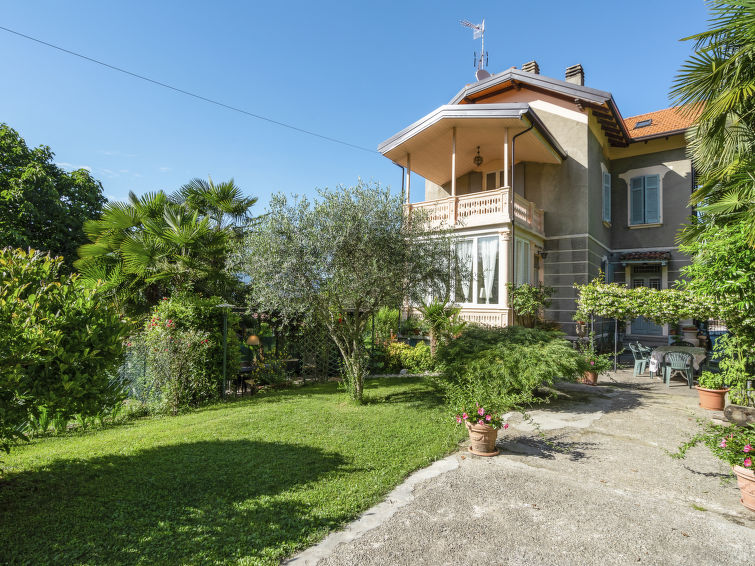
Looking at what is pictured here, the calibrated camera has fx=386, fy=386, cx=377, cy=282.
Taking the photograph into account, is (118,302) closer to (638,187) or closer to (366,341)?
(366,341)

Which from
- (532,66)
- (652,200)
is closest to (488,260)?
(652,200)

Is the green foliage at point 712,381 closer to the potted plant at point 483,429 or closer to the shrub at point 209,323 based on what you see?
the potted plant at point 483,429

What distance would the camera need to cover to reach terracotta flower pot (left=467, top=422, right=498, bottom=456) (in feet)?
15.9

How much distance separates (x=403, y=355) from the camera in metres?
11.4

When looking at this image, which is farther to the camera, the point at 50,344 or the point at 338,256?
the point at 338,256

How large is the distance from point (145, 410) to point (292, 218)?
4.81 m

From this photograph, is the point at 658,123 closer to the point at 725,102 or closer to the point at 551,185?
the point at 551,185

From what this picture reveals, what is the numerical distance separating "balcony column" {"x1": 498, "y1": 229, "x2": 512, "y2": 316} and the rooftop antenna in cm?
980

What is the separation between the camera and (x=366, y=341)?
1135cm

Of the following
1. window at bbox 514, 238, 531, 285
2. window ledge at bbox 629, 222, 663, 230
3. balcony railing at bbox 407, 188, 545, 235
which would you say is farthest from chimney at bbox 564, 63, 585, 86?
window at bbox 514, 238, 531, 285

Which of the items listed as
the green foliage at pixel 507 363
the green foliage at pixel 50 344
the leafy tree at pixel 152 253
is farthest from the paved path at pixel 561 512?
the leafy tree at pixel 152 253

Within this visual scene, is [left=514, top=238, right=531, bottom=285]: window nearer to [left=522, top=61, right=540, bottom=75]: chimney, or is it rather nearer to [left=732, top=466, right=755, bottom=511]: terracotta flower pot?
[left=522, top=61, right=540, bottom=75]: chimney

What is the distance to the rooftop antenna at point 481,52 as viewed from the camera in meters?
17.9

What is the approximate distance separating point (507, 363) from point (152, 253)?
8.34m
